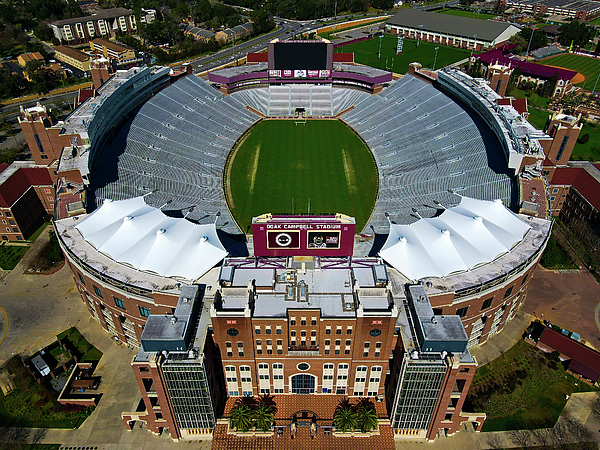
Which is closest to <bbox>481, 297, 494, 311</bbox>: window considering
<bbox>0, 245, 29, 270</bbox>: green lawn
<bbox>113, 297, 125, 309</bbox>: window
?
<bbox>113, 297, 125, 309</bbox>: window

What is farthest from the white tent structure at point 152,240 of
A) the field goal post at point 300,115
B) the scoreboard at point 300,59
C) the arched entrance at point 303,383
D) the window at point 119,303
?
the scoreboard at point 300,59

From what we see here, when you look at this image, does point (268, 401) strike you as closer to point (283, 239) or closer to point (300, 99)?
point (283, 239)

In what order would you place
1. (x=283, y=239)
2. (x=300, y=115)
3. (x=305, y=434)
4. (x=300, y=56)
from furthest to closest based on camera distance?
(x=300, y=115), (x=300, y=56), (x=283, y=239), (x=305, y=434)

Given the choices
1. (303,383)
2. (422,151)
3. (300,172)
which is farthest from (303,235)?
(422,151)

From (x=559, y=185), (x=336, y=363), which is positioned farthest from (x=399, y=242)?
(x=559, y=185)

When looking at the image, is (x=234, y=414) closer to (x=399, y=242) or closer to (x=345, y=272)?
(x=345, y=272)
